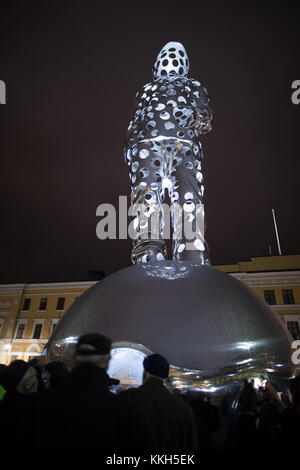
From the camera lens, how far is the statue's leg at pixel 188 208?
170 inches

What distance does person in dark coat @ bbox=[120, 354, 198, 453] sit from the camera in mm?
1453

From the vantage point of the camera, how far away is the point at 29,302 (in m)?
26.6

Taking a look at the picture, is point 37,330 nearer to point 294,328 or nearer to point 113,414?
point 294,328

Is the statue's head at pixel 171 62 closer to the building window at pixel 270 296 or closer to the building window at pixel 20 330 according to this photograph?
the building window at pixel 270 296

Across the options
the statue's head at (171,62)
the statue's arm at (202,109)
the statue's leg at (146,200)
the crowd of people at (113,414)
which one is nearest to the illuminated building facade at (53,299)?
the statue's arm at (202,109)

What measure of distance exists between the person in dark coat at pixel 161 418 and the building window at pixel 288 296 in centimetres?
2266

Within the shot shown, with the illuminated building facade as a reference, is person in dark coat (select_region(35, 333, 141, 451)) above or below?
below

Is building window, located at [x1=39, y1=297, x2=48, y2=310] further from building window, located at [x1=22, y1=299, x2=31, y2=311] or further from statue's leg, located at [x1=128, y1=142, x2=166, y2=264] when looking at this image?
statue's leg, located at [x1=128, y1=142, x2=166, y2=264]

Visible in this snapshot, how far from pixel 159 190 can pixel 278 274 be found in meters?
20.5

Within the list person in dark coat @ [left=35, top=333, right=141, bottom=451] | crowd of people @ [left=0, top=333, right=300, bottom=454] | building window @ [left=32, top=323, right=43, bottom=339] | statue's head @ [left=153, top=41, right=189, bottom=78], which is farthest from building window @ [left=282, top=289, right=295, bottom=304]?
person in dark coat @ [left=35, top=333, right=141, bottom=451]

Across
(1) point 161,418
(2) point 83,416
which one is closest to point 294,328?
(1) point 161,418

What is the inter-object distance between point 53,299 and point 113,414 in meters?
26.8

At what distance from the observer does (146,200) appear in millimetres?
4379
